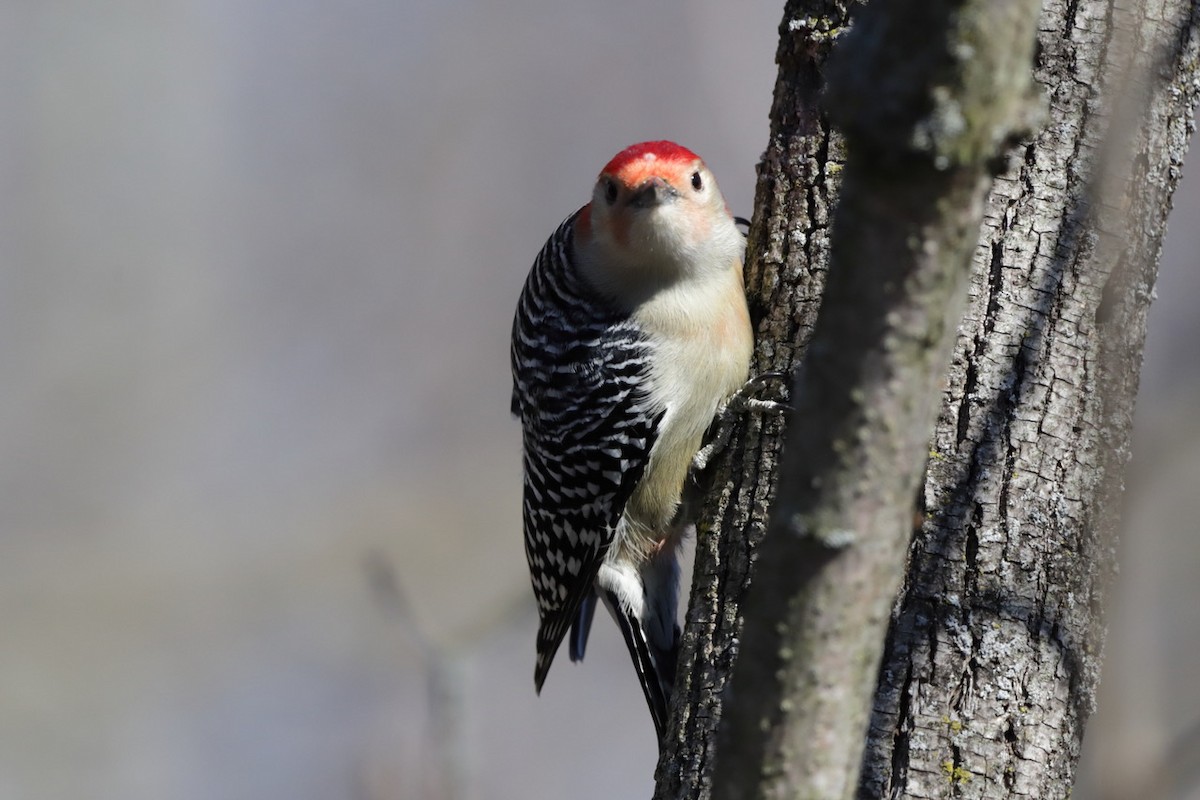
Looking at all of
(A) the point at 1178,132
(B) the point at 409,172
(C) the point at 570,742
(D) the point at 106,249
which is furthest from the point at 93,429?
(A) the point at 1178,132

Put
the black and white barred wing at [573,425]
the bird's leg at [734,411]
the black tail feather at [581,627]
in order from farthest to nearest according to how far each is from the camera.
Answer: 1. the black tail feather at [581,627]
2. the black and white barred wing at [573,425]
3. the bird's leg at [734,411]

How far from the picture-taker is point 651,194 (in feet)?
12.0

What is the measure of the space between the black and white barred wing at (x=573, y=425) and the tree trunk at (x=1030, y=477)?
0.97 meters

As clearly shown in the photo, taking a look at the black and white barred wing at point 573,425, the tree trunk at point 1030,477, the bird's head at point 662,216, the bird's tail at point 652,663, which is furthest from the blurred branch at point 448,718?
the bird's head at point 662,216

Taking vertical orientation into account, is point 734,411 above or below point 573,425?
above

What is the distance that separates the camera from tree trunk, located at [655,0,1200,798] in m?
2.53

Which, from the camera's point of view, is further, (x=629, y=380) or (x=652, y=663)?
(x=652, y=663)

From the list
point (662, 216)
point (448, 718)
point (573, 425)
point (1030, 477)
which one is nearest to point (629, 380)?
point (573, 425)

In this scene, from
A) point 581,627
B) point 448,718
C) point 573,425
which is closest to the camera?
point 448,718

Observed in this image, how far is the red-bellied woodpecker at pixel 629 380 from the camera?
3680 millimetres

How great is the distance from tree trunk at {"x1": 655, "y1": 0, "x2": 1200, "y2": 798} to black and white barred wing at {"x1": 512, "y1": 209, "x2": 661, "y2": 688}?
97cm

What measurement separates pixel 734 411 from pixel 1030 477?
37.4 inches

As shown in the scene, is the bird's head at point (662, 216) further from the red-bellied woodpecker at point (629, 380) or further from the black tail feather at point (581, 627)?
the black tail feather at point (581, 627)

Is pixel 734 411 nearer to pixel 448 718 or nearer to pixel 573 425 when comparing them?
pixel 573 425
